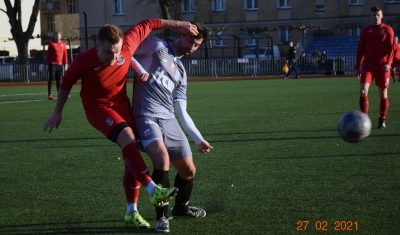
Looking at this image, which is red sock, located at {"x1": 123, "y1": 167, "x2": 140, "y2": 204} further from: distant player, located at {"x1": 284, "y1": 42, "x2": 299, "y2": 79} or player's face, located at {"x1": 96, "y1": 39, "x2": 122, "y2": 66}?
distant player, located at {"x1": 284, "y1": 42, "x2": 299, "y2": 79}

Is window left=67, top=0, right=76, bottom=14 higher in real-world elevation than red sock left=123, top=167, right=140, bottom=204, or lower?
higher

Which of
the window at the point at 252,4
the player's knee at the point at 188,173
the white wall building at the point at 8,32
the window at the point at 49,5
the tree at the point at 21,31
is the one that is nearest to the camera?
the player's knee at the point at 188,173

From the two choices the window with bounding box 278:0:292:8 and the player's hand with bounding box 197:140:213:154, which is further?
the window with bounding box 278:0:292:8

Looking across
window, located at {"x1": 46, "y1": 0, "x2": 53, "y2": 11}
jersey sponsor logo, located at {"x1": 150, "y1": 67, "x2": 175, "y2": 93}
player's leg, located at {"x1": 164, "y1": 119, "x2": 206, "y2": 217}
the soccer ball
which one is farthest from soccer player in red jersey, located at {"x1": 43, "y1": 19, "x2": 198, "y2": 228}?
window, located at {"x1": 46, "y1": 0, "x2": 53, "y2": 11}

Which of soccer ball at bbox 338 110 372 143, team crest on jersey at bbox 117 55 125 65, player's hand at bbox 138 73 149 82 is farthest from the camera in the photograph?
soccer ball at bbox 338 110 372 143

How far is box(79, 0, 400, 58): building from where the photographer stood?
181 feet

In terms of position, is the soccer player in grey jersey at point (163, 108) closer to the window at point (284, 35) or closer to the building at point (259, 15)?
the building at point (259, 15)

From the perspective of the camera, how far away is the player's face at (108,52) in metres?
5.57

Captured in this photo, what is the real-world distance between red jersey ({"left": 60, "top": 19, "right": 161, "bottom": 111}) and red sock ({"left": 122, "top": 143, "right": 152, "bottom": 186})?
0.47 m

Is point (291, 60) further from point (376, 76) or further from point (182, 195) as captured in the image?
point (182, 195)

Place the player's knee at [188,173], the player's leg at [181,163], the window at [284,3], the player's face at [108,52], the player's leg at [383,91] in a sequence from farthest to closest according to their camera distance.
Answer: the window at [284,3] → the player's leg at [383,91] → the player's knee at [188,173] → the player's leg at [181,163] → the player's face at [108,52]

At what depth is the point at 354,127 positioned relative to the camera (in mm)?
7859

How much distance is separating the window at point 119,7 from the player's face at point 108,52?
2253 inches

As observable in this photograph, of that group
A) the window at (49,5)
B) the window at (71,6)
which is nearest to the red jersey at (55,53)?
the window at (49,5)
